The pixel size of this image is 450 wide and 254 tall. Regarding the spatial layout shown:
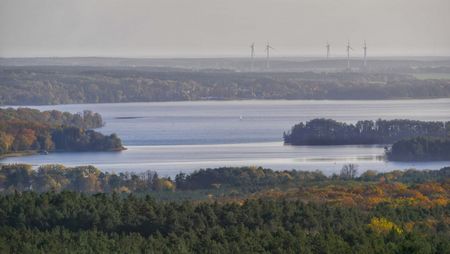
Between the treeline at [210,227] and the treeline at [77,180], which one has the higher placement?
the treeline at [210,227]

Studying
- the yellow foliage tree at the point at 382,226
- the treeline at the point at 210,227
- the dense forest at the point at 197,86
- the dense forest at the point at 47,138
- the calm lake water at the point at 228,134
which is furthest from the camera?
the dense forest at the point at 197,86

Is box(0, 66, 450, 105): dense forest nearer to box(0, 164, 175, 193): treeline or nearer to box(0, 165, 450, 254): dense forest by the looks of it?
box(0, 164, 175, 193): treeline

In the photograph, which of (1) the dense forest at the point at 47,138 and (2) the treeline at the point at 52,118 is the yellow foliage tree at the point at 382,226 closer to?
(1) the dense forest at the point at 47,138

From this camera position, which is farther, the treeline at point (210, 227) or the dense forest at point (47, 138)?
the dense forest at point (47, 138)

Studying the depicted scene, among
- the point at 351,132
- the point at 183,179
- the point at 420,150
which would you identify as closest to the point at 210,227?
the point at 183,179

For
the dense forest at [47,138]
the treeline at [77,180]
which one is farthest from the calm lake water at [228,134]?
the treeline at [77,180]

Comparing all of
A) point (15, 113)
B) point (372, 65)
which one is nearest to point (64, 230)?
point (15, 113)

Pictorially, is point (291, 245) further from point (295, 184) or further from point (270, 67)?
point (270, 67)

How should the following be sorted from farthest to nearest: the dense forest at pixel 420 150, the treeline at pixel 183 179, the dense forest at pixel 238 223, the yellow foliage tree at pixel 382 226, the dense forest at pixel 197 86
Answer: the dense forest at pixel 197 86 < the dense forest at pixel 420 150 < the treeline at pixel 183 179 < the yellow foliage tree at pixel 382 226 < the dense forest at pixel 238 223
